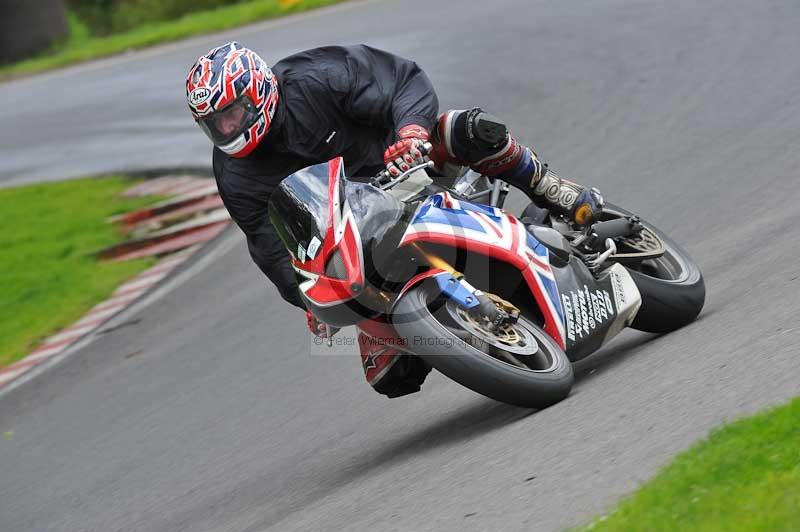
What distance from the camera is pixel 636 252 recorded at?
6.14 metres

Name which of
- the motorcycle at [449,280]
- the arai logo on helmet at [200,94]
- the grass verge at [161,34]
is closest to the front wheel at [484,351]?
the motorcycle at [449,280]

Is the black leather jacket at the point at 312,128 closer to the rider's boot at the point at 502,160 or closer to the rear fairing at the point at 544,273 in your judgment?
the rider's boot at the point at 502,160

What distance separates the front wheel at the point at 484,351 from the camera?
4.74m

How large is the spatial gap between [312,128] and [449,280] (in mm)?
1289

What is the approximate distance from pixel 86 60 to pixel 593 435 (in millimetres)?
18899

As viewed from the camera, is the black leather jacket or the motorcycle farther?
the black leather jacket

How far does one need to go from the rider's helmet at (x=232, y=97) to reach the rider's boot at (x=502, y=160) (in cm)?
75

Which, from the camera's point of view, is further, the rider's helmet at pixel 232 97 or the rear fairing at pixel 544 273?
the rider's helmet at pixel 232 97

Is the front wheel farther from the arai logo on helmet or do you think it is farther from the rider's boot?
the arai logo on helmet

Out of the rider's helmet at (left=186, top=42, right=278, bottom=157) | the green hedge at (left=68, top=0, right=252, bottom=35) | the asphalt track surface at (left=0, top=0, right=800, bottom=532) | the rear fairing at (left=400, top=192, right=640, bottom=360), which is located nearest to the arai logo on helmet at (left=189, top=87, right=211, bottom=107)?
the rider's helmet at (left=186, top=42, right=278, bottom=157)

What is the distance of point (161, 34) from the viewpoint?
22.0 meters

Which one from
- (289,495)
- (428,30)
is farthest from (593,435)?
(428,30)

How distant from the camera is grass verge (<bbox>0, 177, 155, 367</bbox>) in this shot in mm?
10000

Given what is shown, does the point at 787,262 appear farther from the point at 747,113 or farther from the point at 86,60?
the point at 86,60
